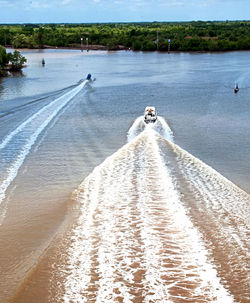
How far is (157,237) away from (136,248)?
51 centimetres

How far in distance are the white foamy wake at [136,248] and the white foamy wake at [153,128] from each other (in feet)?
15.4

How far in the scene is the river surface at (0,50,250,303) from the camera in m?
6.23

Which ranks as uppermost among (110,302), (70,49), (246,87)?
(70,49)

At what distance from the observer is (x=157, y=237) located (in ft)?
24.4

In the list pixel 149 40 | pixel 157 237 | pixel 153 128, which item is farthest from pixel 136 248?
pixel 149 40

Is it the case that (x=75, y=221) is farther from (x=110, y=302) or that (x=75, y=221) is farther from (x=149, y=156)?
(x=149, y=156)

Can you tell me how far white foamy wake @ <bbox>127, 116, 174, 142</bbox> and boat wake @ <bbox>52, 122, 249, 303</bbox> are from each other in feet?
12.4

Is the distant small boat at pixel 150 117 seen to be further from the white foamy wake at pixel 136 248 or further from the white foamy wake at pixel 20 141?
the white foamy wake at pixel 136 248

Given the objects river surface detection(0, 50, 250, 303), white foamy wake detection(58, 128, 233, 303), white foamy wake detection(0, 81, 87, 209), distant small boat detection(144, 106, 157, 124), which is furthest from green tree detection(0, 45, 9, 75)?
white foamy wake detection(58, 128, 233, 303)

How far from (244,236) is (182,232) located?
109 centimetres

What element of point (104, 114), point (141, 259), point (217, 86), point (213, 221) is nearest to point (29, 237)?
point (141, 259)

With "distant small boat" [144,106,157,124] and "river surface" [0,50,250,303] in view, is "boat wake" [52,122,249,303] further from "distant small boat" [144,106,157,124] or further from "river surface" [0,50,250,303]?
"distant small boat" [144,106,157,124]

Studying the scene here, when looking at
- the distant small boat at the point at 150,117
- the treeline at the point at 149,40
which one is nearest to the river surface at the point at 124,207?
the distant small boat at the point at 150,117

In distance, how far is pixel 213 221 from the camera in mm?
8039
